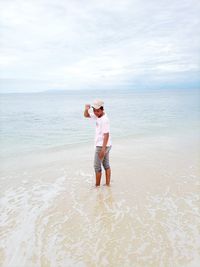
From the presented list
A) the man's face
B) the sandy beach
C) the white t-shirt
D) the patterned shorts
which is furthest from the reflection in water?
the man's face

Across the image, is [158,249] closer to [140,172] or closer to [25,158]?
[140,172]

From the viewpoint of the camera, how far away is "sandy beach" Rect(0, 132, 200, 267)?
410cm

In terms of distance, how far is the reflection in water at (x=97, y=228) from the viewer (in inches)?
159

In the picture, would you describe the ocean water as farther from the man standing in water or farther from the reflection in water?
the man standing in water

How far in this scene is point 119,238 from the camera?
454 cm

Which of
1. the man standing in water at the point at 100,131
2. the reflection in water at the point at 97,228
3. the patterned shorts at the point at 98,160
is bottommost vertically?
the reflection in water at the point at 97,228

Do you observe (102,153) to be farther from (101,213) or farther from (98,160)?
(101,213)

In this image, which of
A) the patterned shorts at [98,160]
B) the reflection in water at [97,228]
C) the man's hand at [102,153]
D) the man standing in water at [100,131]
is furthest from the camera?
the patterned shorts at [98,160]

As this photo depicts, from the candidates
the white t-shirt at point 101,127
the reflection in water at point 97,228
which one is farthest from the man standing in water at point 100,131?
the reflection in water at point 97,228

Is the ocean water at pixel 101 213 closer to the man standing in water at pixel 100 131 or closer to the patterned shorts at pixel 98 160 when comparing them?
the patterned shorts at pixel 98 160

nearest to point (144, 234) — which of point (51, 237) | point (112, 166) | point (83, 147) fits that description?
point (51, 237)

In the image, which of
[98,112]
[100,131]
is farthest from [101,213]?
[98,112]

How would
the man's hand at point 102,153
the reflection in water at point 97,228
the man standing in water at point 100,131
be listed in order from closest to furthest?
the reflection in water at point 97,228, the man standing in water at point 100,131, the man's hand at point 102,153

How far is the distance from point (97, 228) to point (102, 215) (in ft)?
1.79
